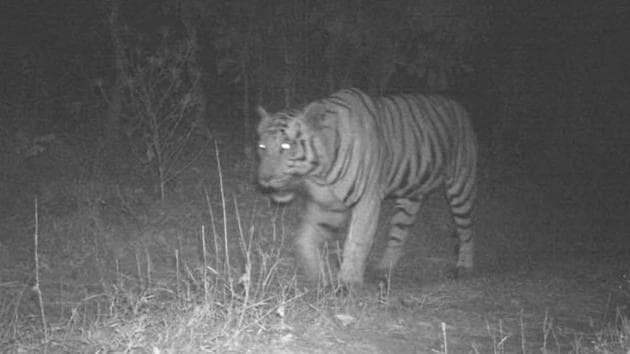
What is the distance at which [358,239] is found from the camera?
274 inches

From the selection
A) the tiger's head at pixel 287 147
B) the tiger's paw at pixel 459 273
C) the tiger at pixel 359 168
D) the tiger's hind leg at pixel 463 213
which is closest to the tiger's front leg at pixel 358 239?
the tiger at pixel 359 168

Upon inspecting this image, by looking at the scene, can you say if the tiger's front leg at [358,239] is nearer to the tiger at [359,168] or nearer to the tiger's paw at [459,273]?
the tiger at [359,168]

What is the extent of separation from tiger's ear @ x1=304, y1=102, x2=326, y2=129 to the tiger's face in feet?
0.19

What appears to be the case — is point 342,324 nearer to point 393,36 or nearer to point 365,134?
point 365,134

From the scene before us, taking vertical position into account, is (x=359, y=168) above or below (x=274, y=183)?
above

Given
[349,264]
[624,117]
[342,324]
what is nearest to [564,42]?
[624,117]

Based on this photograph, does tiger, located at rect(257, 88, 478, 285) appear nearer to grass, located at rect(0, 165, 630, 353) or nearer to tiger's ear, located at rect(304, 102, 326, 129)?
tiger's ear, located at rect(304, 102, 326, 129)

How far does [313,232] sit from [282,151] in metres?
0.85

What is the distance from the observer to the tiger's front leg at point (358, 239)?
689cm

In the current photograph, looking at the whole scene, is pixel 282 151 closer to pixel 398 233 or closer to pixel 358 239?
pixel 358 239

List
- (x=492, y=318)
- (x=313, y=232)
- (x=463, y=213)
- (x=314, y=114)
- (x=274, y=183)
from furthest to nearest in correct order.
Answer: (x=463, y=213) < (x=313, y=232) < (x=314, y=114) < (x=274, y=183) < (x=492, y=318)

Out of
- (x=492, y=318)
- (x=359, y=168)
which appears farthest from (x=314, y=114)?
(x=492, y=318)

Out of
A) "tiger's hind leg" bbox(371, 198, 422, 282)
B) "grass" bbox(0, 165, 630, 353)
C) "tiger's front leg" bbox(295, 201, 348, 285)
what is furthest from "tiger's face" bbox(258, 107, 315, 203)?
"tiger's hind leg" bbox(371, 198, 422, 282)

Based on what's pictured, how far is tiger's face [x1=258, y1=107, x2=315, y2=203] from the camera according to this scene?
670cm
